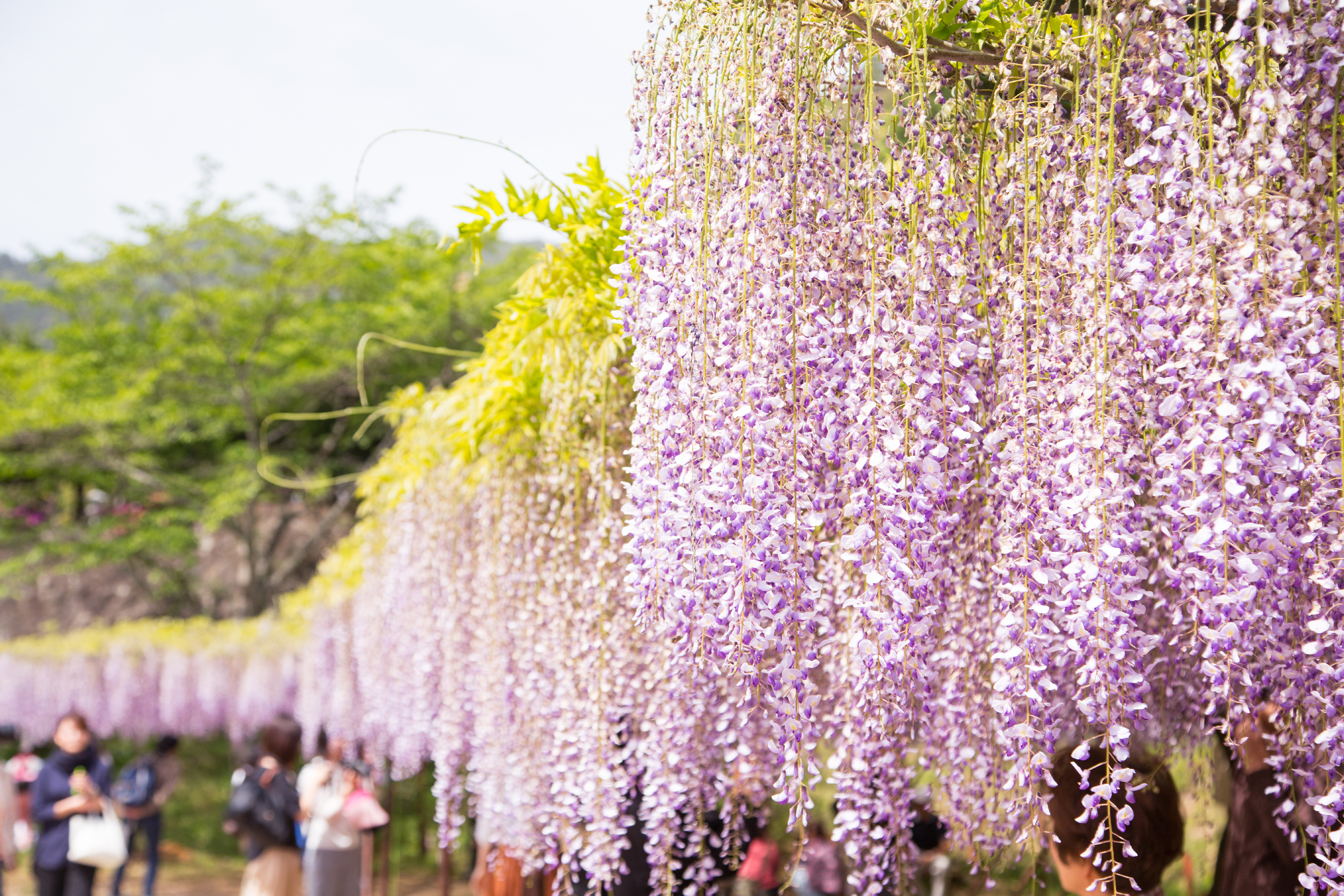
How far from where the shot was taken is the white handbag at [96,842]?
5109 millimetres

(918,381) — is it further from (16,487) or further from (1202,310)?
(16,487)

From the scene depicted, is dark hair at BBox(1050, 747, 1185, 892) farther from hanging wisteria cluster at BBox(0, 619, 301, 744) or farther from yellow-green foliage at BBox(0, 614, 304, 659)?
hanging wisteria cluster at BBox(0, 619, 301, 744)

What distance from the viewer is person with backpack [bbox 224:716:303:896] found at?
183 inches

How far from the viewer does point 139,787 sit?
8.24 m

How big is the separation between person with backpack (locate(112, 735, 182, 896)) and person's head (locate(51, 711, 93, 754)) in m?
3.06

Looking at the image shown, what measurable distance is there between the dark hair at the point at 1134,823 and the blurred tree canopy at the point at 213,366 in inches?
411

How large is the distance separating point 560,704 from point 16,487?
558 inches

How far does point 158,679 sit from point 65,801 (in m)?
7.07

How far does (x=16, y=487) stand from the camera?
1395 cm

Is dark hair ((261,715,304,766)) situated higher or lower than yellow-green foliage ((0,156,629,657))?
lower

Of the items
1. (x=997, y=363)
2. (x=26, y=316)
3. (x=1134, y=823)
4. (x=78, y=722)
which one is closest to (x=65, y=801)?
(x=78, y=722)

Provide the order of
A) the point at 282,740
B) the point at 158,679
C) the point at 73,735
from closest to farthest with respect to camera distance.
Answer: the point at 282,740, the point at 73,735, the point at 158,679

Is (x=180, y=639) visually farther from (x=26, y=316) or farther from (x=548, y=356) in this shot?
(x=26, y=316)

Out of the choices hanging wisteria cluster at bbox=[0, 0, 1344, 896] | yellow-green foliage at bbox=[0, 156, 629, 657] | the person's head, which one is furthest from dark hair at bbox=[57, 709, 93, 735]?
hanging wisteria cluster at bbox=[0, 0, 1344, 896]
